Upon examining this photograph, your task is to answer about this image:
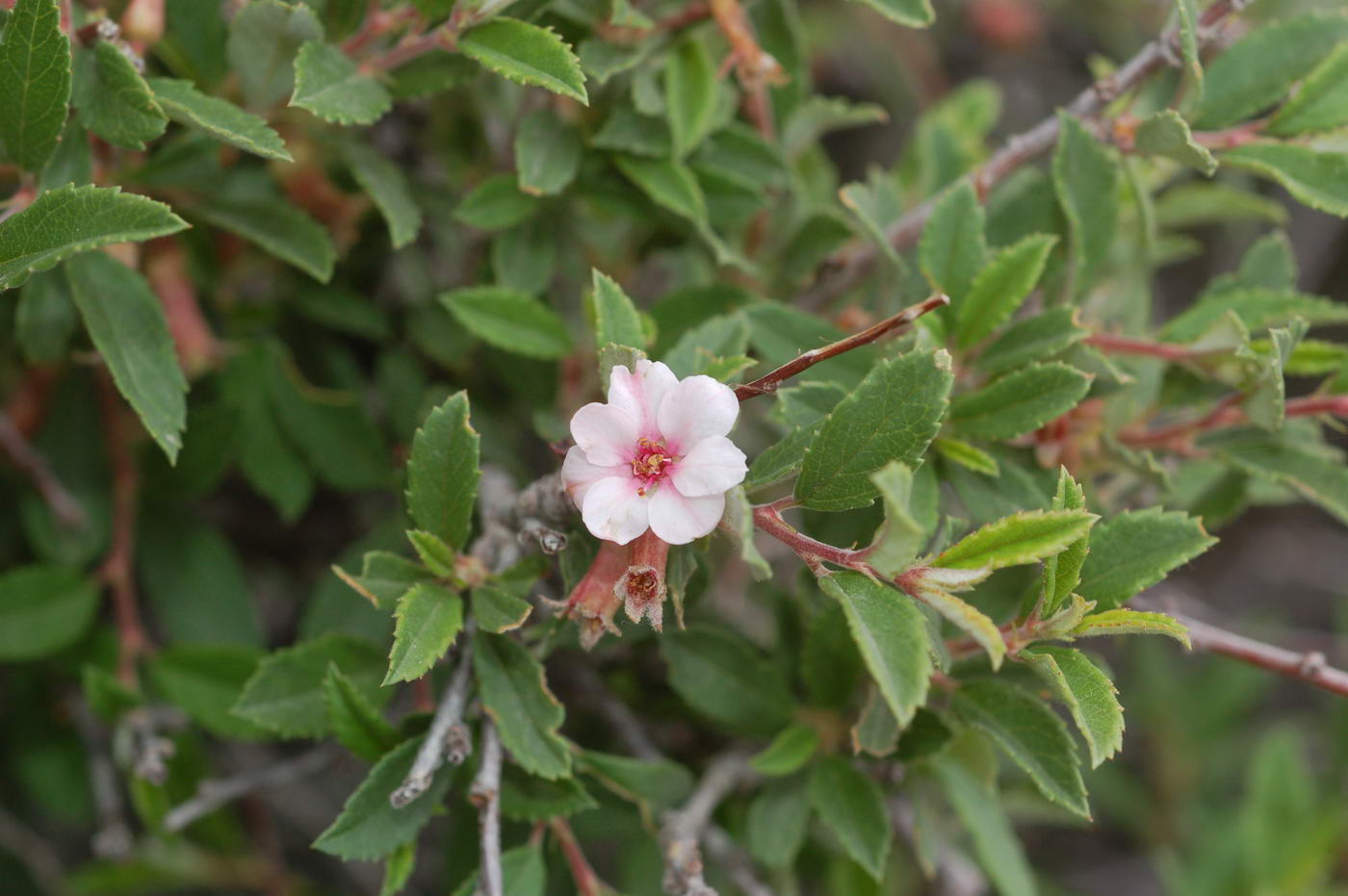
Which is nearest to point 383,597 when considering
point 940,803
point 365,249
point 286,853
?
point 365,249

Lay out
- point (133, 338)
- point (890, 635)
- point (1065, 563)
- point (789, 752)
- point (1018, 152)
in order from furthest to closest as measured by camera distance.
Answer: point (1018, 152), point (789, 752), point (133, 338), point (1065, 563), point (890, 635)

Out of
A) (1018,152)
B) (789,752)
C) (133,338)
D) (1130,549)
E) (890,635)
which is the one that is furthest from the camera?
(1018,152)

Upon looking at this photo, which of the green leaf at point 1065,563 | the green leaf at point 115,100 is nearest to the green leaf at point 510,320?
the green leaf at point 115,100

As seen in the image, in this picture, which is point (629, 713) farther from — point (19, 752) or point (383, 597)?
point (19, 752)

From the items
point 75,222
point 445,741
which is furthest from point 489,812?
point 75,222

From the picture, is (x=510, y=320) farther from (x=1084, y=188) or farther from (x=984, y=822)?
(x=984, y=822)

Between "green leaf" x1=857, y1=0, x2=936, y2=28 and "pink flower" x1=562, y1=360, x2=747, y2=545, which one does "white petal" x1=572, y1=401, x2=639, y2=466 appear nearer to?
"pink flower" x1=562, y1=360, x2=747, y2=545

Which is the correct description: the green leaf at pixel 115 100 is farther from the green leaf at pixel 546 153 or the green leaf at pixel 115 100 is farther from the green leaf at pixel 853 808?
the green leaf at pixel 853 808

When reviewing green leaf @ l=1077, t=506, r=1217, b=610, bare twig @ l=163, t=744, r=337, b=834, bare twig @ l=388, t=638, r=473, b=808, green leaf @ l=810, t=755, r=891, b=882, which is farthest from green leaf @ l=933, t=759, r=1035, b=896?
bare twig @ l=163, t=744, r=337, b=834
